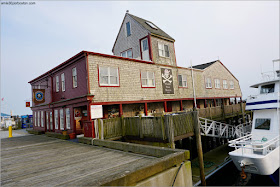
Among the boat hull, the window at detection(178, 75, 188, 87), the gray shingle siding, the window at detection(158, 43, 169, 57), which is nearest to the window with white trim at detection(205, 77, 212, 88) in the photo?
the window at detection(178, 75, 188, 87)

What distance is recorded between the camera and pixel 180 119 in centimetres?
1126

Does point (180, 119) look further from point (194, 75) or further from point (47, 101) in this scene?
point (47, 101)

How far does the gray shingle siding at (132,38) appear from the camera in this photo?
19806 millimetres

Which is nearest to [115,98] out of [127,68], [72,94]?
[127,68]

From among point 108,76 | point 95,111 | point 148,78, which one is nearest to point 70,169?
point 95,111

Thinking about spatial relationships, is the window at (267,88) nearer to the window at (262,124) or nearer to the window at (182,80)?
the window at (262,124)

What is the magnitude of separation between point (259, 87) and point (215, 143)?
10.4 metres

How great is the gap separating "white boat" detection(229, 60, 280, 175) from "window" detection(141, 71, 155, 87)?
8743mm

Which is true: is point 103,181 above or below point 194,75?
below

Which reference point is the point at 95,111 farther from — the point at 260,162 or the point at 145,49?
the point at 260,162

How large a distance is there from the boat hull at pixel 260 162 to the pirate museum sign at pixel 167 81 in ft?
33.6

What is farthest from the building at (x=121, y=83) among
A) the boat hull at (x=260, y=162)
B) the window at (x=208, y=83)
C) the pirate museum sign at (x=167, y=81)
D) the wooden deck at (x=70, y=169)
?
the boat hull at (x=260, y=162)

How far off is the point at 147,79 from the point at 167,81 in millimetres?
3192

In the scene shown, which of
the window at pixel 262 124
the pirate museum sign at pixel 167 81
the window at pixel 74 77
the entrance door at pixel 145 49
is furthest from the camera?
the pirate museum sign at pixel 167 81
